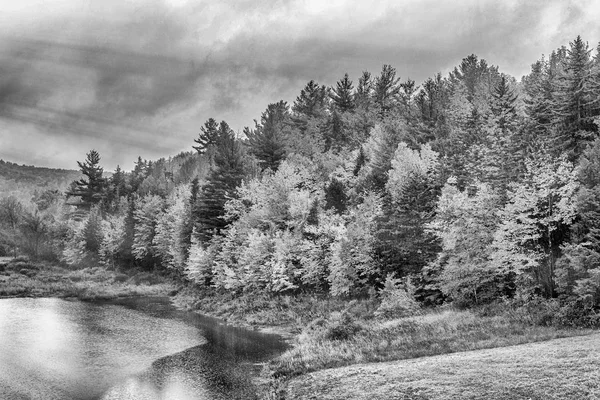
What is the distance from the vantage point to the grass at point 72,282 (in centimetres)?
6794

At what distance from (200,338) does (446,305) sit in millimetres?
20732

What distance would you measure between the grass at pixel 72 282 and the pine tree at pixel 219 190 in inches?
581

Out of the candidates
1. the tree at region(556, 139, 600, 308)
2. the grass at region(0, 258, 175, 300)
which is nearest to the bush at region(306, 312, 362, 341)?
the tree at region(556, 139, 600, 308)

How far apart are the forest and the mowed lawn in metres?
7.20

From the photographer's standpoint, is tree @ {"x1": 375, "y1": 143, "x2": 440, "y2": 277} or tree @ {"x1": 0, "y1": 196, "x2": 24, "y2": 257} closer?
tree @ {"x1": 375, "y1": 143, "x2": 440, "y2": 277}

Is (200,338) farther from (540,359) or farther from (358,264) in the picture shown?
(540,359)

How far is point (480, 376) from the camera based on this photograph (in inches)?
626

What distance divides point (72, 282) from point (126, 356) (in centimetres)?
5724

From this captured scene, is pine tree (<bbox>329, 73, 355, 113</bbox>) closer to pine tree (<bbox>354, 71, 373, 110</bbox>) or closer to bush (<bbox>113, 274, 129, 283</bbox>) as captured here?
pine tree (<bbox>354, 71, 373, 110</bbox>)

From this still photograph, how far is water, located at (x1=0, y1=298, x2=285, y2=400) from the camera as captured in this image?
2202 centimetres

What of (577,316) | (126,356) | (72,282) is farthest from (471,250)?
(72,282)

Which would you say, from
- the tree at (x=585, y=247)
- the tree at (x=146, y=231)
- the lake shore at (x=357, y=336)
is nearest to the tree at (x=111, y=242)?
the tree at (x=146, y=231)

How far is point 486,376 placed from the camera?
51.7ft

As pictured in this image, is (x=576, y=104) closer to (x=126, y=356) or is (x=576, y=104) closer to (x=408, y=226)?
(x=408, y=226)
